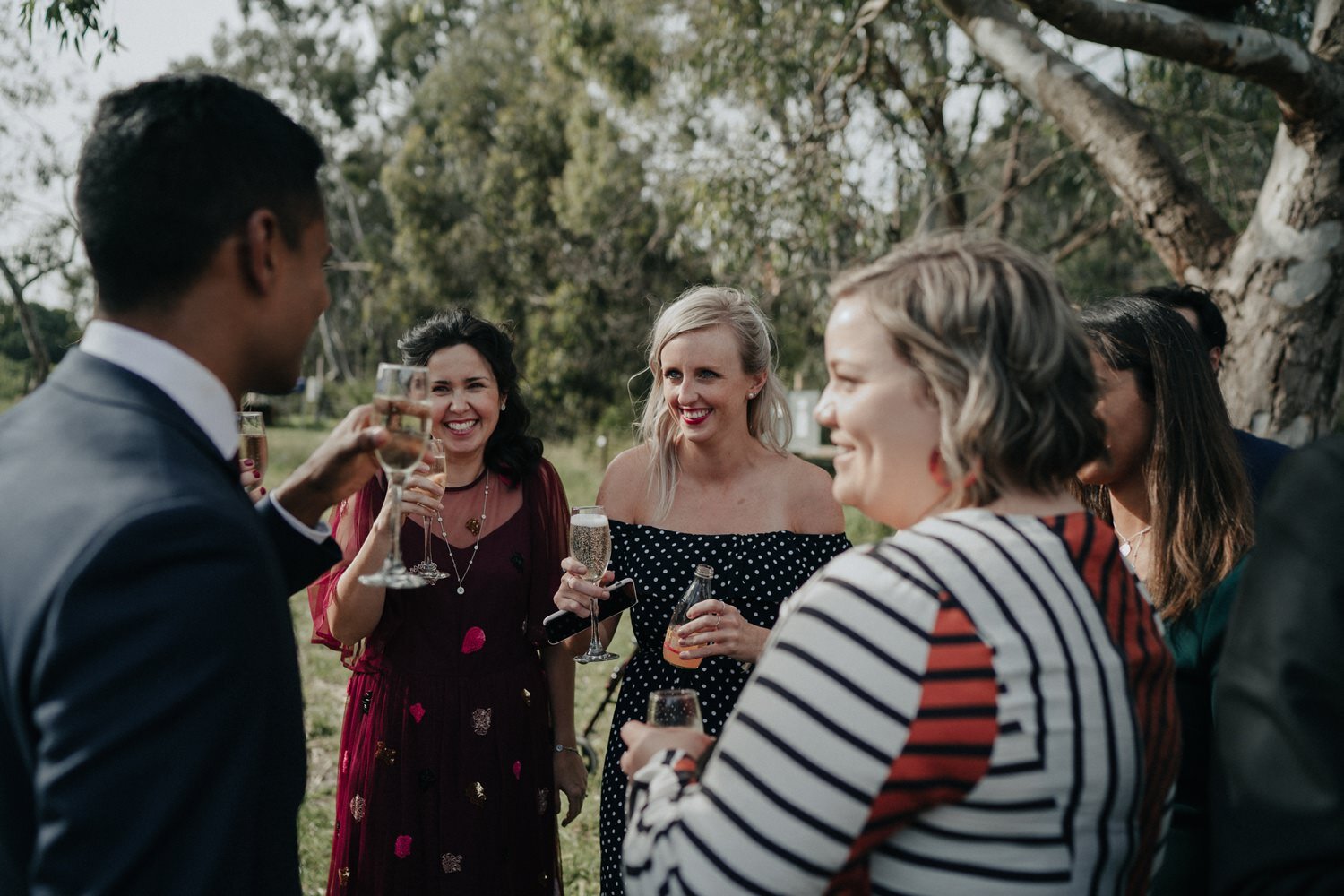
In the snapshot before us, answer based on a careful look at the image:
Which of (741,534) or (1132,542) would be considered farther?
(741,534)

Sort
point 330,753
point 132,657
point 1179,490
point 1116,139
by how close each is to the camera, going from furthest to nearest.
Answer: point 330,753, point 1116,139, point 1179,490, point 132,657

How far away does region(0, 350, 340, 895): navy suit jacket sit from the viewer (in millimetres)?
1252

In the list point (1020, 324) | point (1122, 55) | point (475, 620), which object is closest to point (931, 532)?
point (1020, 324)

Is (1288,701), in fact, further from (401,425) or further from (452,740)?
(452,740)

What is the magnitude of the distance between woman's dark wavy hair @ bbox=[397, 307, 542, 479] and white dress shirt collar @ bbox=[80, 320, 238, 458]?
75.5 inches

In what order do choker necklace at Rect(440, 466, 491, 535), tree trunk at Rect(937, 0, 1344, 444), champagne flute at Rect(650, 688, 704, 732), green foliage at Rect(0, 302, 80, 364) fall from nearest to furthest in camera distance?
champagne flute at Rect(650, 688, 704, 732)
choker necklace at Rect(440, 466, 491, 535)
tree trunk at Rect(937, 0, 1344, 444)
green foliage at Rect(0, 302, 80, 364)

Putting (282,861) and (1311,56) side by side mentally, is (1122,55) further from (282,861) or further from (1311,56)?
(282,861)

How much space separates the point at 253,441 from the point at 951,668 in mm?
2363

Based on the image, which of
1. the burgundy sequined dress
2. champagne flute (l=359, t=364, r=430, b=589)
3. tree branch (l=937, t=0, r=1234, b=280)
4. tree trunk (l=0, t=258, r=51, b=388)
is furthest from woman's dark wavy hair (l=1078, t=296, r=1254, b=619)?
tree trunk (l=0, t=258, r=51, b=388)

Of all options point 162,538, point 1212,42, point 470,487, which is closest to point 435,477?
point 470,487

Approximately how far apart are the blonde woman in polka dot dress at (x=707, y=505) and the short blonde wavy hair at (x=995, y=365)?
1549mm

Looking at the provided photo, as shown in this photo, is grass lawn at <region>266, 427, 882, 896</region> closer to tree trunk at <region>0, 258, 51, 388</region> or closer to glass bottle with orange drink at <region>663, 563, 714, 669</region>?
glass bottle with orange drink at <region>663, 563, 714, 669</region>

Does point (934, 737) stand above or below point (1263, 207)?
below

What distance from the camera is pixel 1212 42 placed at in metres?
4.96
